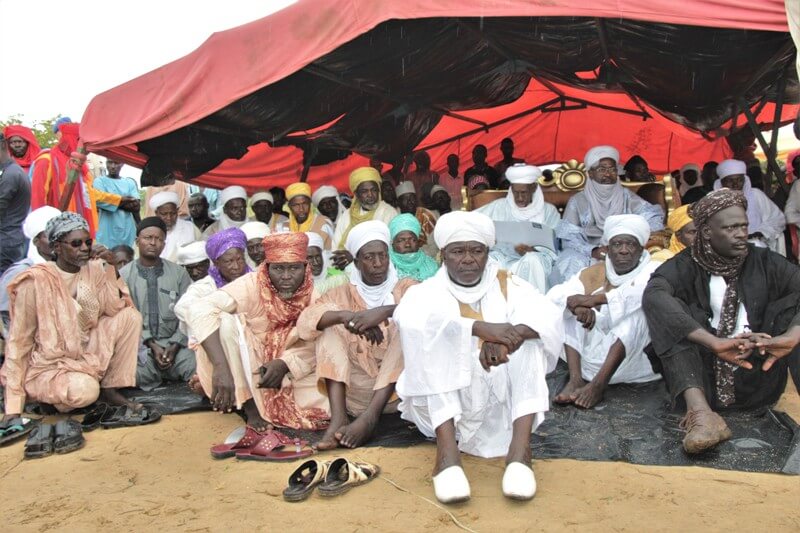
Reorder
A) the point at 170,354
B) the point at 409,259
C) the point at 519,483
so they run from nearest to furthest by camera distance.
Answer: the point at 519,483 < the point at 409,259 < the point at 170,354

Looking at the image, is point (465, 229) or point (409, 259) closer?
point (465, 229)

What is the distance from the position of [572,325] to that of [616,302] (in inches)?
16.7

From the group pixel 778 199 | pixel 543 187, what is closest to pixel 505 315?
pixel 543 187

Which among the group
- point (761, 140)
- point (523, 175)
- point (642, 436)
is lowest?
point (642, 436)

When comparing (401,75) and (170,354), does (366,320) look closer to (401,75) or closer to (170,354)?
(170,354)

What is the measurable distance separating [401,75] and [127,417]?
3684mm

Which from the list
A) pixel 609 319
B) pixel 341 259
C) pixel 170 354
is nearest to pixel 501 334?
pixel 609 319

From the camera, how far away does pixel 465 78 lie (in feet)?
22.1

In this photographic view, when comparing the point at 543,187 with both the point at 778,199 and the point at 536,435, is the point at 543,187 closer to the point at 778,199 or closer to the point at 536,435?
the point at 778,199

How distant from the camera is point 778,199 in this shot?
752 centimetres


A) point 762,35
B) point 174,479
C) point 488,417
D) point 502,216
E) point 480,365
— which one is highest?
point 762,35

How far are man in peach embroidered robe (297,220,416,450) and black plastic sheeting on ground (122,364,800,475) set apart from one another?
0.18 meters

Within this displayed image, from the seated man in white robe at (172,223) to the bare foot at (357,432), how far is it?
4.12 meters

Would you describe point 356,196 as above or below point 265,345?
above
